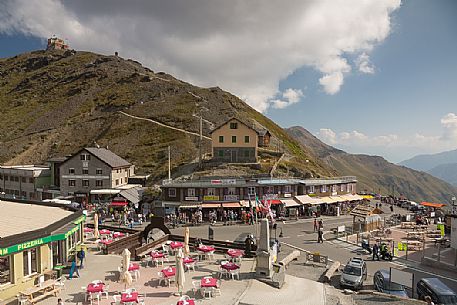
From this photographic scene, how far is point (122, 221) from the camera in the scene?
3891 centimetres

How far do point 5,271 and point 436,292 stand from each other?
21.4 m

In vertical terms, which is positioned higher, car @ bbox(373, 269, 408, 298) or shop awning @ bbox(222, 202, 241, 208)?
shop awning @ bbox(222, 202, 241, 208)

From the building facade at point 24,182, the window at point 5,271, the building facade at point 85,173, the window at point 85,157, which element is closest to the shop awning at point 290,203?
the building facade at point 85,173

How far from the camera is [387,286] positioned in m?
18.4

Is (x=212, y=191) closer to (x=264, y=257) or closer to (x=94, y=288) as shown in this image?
(x=264, y=257)

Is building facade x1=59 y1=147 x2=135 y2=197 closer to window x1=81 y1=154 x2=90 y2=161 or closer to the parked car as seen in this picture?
window x1=81 y1=154 x2=90 y2=161

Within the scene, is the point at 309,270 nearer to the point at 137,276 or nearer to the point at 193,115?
the point at 137,276

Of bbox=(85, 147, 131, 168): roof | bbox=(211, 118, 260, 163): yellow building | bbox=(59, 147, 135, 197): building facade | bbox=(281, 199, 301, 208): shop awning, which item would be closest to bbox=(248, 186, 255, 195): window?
bbox=(281, 199, 301, 208): shop awning

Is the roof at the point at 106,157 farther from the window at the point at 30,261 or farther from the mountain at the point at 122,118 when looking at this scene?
the window at the point at 30,261

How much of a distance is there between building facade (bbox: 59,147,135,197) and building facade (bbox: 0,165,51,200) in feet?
16.5

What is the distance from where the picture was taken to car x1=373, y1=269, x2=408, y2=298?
710 inches

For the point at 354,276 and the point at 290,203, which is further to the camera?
the point at 290,203

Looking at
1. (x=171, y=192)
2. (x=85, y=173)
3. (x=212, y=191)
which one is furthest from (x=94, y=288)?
(x=85, y=173)

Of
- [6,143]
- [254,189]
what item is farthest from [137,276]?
[6,143]
